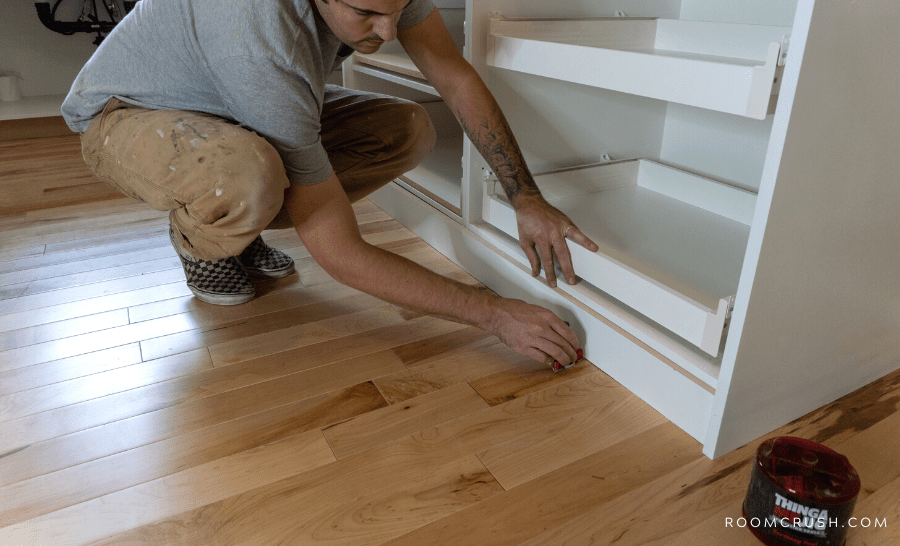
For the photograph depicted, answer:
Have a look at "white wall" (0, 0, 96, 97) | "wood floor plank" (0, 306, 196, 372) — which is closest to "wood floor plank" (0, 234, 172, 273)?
"wood floor plank" (0, 306, 196, 372)

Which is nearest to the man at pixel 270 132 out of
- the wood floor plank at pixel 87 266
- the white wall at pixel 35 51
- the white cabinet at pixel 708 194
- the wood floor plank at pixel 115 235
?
the white cabinet at pixel 708 194

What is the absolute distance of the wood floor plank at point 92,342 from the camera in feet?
3.56

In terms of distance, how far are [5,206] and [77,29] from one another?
1103 mm

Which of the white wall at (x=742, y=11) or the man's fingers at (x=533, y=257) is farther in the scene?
the white wall at (x=742, y=11)

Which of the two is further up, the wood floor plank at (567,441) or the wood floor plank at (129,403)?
the wood floor plank at (567,441)

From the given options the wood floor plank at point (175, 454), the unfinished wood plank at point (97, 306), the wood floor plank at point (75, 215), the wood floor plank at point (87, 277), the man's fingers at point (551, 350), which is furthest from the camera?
the wood floor plank at point (75, 215)

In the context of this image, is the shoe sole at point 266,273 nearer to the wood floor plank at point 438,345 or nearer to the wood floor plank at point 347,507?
the wood floor plank at point 438,345

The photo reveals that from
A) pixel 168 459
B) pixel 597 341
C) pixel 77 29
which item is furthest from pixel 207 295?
pixel 77 29

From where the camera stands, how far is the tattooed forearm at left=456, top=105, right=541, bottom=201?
1151 millimetres

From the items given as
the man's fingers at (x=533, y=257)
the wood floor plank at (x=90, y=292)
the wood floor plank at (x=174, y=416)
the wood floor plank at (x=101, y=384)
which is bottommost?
the wood floor plank at (x=90, y=292)

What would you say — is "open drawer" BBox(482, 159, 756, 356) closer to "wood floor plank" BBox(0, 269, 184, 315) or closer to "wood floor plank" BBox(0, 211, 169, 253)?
"wood floor plank" BBox(0, 269, 184, 315)

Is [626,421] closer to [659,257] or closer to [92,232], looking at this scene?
[659,257]

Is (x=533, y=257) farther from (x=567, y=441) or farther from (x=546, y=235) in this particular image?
(x=567, y=441)

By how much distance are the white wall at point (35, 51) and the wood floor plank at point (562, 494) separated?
298cm
